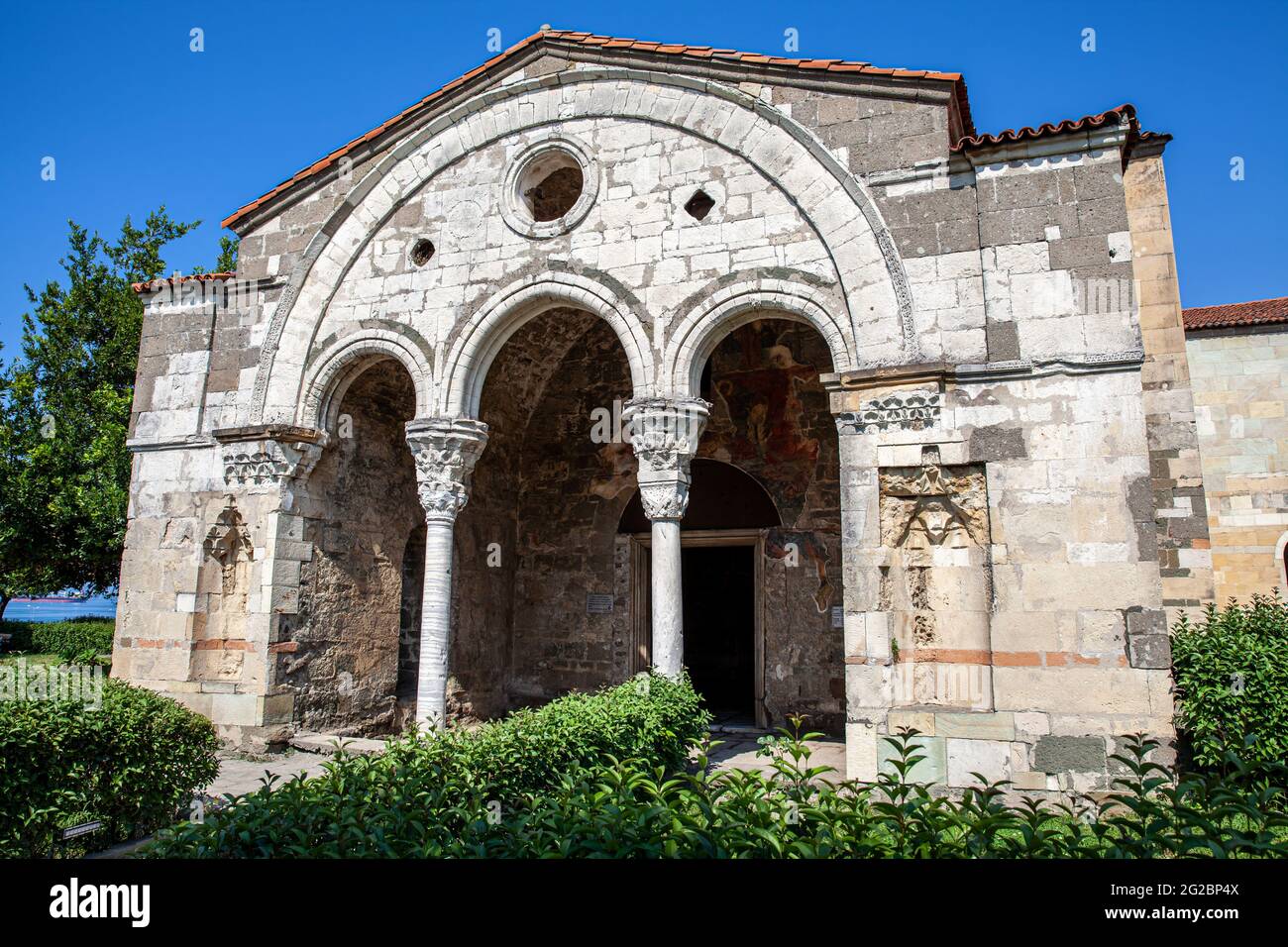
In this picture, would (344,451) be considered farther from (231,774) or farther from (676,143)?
(676,143)

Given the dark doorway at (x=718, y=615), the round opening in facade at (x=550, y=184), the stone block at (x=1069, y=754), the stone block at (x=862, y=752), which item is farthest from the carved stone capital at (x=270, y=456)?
the stone block at (x=1069, y=754)

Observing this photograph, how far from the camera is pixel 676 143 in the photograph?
8500 mm

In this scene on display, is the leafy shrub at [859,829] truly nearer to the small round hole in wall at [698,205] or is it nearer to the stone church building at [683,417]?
the stone church building at [683,417]

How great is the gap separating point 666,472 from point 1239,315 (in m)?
11.2

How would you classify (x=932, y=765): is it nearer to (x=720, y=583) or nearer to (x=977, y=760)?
(x=977, y=760)

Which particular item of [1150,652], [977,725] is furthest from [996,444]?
[977,725]

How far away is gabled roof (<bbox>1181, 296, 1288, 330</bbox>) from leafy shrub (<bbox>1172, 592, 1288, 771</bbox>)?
8.56 m

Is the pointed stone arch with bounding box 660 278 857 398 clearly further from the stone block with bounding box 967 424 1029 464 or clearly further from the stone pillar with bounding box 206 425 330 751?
the stone pillar with bounding box 206 425 330 751

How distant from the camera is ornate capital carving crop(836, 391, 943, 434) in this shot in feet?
23.1

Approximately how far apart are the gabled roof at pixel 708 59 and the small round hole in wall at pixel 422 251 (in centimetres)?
146

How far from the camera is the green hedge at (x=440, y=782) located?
3068 mm

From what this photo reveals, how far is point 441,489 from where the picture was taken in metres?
8.73

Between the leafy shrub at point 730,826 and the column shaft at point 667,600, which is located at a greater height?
the column shaft at point 667,600
